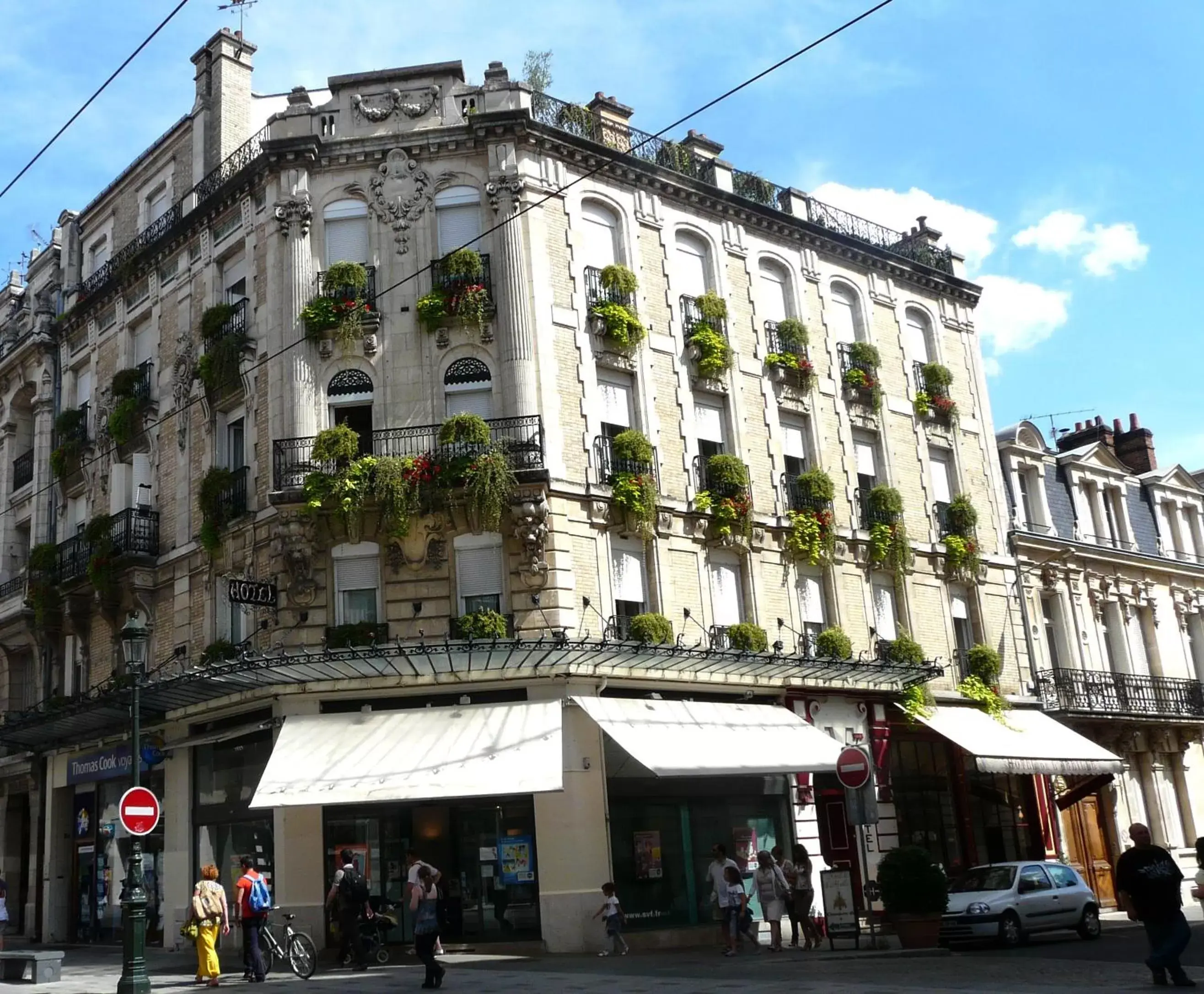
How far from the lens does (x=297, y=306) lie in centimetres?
2383

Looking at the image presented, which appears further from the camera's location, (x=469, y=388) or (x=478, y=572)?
(x=469, y=388)

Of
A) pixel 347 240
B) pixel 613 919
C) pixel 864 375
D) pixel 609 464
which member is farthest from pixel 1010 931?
pixel 347 240

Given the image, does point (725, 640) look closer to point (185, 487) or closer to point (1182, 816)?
point (185, 487)

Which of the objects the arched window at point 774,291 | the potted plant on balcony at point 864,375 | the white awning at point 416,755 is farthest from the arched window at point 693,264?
the white awning at point 416,755

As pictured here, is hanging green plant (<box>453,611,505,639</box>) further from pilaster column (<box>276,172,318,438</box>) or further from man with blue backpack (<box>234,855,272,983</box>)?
man with blue backpack (<box>234,855,272,983</box>)

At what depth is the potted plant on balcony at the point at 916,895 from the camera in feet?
59.6

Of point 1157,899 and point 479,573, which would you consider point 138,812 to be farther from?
point 1157,899

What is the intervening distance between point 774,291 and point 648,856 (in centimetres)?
1286

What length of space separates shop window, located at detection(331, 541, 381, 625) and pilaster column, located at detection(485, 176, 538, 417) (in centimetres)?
352

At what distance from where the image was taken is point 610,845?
21.3 meters

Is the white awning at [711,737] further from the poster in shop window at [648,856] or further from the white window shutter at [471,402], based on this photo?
the white window shutter at [471,402]

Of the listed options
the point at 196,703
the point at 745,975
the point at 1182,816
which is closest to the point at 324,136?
the point at 196,703

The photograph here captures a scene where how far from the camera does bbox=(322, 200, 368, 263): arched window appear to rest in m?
24.4

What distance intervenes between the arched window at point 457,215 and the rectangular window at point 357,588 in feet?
20.3
